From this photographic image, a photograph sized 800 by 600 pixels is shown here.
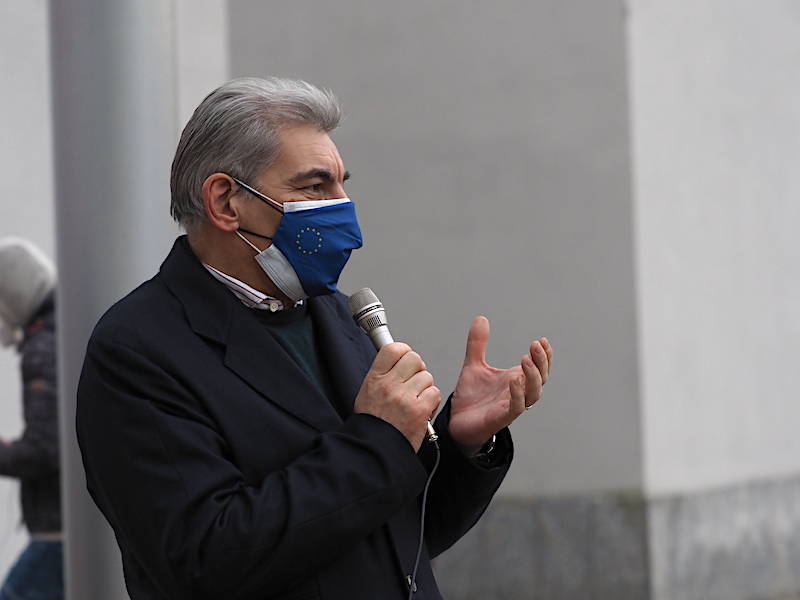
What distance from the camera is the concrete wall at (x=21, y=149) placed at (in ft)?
20.5

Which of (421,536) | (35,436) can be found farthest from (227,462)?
(35,436)

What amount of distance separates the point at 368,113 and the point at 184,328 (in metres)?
5.97

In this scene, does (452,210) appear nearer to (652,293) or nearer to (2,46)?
(652,293)

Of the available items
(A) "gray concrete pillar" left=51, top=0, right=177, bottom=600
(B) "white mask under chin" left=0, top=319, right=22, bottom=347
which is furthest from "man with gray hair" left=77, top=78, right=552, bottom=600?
(B) "white mask under chin" left=0, top=319, right=22, bottom=347

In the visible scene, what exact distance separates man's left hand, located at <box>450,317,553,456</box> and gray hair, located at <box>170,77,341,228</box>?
531mm

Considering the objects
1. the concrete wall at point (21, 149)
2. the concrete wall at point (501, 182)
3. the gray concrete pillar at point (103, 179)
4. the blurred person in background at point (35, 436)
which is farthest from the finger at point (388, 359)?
the concrete wall at point (501, 182)

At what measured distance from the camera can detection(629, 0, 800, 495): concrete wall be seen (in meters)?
7.90

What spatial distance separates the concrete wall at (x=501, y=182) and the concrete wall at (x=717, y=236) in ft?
0.65

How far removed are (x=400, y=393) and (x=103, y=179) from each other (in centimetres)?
147

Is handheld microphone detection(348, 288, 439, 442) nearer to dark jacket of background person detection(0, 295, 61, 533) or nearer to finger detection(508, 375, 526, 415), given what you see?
finger detection(508, 375, 526, 415)

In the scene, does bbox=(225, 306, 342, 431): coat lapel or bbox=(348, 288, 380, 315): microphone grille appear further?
bbox=(348, 288, 380, 315): microphone grille

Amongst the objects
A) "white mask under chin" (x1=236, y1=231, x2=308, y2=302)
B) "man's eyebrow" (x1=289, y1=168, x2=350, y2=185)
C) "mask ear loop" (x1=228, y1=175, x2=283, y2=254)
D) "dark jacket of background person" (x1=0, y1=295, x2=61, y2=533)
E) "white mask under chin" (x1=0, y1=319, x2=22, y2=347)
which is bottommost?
"dark jacket of background person" (x1=0, y1=295, x2=61, y2=533)

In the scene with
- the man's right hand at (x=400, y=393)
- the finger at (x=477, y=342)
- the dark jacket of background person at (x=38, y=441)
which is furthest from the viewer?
the dark jacket of background person at (x=38, y=441)

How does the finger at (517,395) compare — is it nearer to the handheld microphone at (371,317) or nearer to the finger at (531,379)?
the finger at (531,379)
